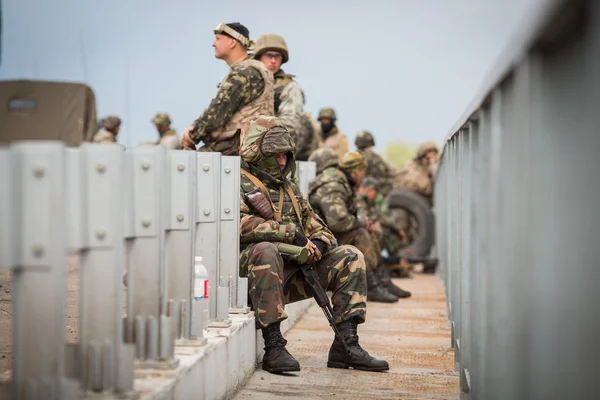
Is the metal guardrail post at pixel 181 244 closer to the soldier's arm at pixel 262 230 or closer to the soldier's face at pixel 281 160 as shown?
the soldier's arm at pixel 262 230

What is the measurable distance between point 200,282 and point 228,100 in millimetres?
2414

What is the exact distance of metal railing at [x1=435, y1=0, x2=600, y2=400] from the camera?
2061 mm

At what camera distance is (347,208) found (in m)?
9.32

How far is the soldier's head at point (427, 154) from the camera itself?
14.8 m

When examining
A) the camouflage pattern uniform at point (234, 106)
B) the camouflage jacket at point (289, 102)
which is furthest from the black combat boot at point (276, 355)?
the camouflage jacket at point (289, 102)

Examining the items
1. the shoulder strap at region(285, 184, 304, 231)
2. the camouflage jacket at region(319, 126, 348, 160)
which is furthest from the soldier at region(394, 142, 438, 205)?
the shoulder strap at region(285, 184, 304, 231)

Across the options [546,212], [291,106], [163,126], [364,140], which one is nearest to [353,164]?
[291,106]

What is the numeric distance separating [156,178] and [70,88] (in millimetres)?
13744

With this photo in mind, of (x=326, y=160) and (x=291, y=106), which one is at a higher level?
(x=291, y=106)

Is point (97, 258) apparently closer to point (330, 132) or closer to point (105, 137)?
point (330, 132)

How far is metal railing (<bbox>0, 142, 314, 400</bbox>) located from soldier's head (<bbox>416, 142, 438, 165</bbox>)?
35.2 feet

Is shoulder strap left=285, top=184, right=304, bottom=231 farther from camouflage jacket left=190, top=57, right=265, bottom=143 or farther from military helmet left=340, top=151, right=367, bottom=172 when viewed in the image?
military helmet left=340, top=151, right=367, bottom=172

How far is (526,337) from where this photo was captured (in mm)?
2637

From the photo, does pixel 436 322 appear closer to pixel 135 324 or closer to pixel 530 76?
pixel 135 324
